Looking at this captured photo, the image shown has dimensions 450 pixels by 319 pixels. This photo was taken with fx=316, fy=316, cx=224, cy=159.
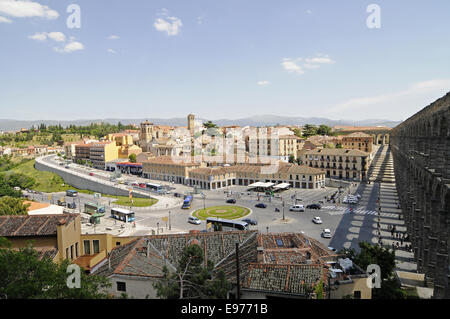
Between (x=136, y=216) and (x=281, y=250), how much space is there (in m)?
38.2

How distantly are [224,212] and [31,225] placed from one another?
32.3 metres

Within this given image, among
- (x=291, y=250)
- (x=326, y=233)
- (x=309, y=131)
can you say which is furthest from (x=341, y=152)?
(x=291, y=250)

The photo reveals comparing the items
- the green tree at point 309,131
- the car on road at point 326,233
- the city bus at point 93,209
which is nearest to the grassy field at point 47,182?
the city bus at point 93,209

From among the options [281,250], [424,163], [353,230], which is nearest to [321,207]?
[353,230]

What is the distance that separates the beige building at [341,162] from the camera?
81.4 metres

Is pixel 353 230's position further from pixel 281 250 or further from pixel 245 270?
pixel 245 270

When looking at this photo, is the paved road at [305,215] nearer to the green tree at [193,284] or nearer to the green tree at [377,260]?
the green tree at [377,260]

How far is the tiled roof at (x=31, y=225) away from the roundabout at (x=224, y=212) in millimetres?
26756

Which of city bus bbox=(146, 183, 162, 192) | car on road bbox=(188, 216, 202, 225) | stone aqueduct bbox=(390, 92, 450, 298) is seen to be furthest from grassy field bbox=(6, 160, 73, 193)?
stone aqueduct bbox=(390, 92, 450, 298)

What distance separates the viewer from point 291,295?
56.0ft

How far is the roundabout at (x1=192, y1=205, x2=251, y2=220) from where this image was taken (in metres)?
52.2

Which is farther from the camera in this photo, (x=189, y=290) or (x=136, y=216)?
(x=136, y=216)

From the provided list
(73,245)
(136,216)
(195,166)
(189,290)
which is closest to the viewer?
(189,290)
